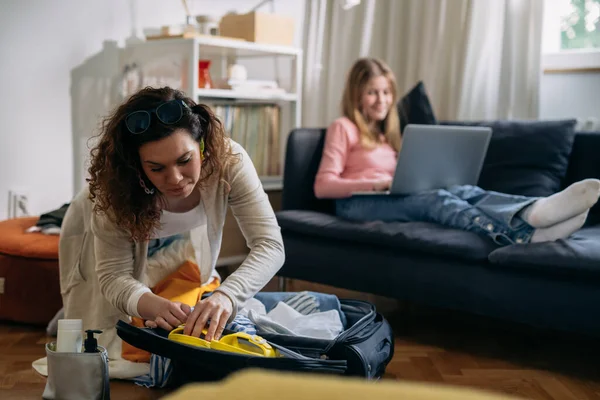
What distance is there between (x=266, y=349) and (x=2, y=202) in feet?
6.20

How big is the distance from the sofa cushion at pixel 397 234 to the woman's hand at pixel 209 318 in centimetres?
94

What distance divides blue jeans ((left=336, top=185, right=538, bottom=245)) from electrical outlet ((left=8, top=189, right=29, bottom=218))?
1328 millimetres

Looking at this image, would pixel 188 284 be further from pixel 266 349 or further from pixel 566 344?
pixel 566 344

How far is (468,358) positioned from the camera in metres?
2.44

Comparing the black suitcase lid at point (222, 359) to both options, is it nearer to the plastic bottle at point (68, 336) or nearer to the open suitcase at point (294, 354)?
the open suitcase at point (294, 354)

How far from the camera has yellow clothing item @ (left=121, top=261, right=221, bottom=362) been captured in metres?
2.12

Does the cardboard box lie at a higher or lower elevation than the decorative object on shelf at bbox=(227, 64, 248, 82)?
higher

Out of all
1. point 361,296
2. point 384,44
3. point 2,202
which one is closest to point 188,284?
point 361,296

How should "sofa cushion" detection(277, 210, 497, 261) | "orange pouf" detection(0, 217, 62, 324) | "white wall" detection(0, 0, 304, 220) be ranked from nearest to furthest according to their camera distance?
"sofa cushion" detection(277, 210, 497, 261) → "orange pouf" detection(0, 217, 62, 324) → "white wall" detection(0, 0, 304, 220)

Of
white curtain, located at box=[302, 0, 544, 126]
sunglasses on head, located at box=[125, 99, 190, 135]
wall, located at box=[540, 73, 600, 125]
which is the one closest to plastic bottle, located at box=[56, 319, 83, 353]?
sunglasses on head, located at box=[125, 99, 190, 135]

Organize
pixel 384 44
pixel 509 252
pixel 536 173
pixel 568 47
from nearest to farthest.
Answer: pixel 509 252 < pixel 536 173 < pixel 568 47 < pixel 384 44

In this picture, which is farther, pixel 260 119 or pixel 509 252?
pixel 260 119

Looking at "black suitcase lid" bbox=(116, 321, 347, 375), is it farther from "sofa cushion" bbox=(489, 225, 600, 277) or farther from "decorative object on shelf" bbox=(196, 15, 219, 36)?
"decorative object on shelf" bbox=(196, 15, 219, 36)

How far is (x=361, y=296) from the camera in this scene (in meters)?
3.23
